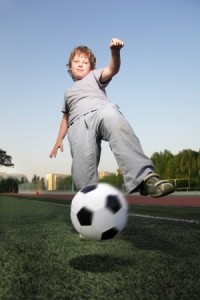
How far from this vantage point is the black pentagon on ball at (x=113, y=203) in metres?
2.39

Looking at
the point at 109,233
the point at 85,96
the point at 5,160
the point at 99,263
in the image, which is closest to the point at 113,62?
the point at 85,96

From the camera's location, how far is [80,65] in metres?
3.70

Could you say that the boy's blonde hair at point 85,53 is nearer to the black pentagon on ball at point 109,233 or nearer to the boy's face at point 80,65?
the boy's face at point 80,65

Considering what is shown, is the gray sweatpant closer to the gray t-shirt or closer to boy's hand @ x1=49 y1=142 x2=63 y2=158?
the gray t-shirt

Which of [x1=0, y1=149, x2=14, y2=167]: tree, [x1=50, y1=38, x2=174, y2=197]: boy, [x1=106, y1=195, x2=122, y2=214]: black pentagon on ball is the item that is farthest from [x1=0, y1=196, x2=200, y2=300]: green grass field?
[x1=0, y1=149, x2=14, y2=167]: tree

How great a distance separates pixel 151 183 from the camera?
270cm

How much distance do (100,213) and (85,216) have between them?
0.34 feet

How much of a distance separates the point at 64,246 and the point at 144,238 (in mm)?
755

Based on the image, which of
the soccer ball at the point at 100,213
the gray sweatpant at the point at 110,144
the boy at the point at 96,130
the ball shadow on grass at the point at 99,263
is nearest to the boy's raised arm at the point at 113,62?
the boy at the point at 96,130

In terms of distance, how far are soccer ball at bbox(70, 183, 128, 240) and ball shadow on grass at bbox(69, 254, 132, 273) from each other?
5.2 inches

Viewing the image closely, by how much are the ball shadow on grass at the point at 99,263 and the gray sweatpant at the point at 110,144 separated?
0.62m

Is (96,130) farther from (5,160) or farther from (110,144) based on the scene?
(5,160)

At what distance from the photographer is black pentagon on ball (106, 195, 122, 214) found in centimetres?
239

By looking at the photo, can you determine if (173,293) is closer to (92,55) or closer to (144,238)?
(144,238)
